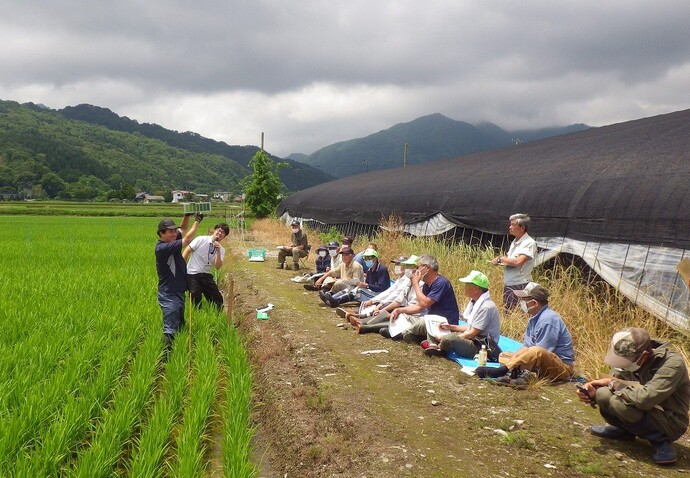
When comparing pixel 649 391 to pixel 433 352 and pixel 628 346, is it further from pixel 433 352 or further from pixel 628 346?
pixel 433 352

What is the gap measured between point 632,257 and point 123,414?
16.6 ft

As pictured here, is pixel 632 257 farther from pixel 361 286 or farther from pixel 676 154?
pixel 361 286

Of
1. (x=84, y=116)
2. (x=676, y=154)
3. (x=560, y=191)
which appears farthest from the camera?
(x=84, y=116)

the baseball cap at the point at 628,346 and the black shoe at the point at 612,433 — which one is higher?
the baseball cap at the point at 628,346

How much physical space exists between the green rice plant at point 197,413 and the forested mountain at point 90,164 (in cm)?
3992

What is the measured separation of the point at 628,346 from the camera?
2.87 m

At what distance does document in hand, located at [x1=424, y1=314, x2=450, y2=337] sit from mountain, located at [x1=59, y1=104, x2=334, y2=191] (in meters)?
143

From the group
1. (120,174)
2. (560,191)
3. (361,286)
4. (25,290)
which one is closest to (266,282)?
(361,286)

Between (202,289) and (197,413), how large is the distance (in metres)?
3.22

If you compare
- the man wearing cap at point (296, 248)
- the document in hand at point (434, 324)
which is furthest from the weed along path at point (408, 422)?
the man wearing cap at point (296, 248)

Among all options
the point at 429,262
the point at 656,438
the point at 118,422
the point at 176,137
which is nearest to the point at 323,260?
the point at 429,262

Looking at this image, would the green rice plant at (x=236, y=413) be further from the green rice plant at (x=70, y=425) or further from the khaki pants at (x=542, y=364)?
the khaki pants at (x=542, y=364)

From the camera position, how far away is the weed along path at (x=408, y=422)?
297 centimetres

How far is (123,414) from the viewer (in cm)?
337
